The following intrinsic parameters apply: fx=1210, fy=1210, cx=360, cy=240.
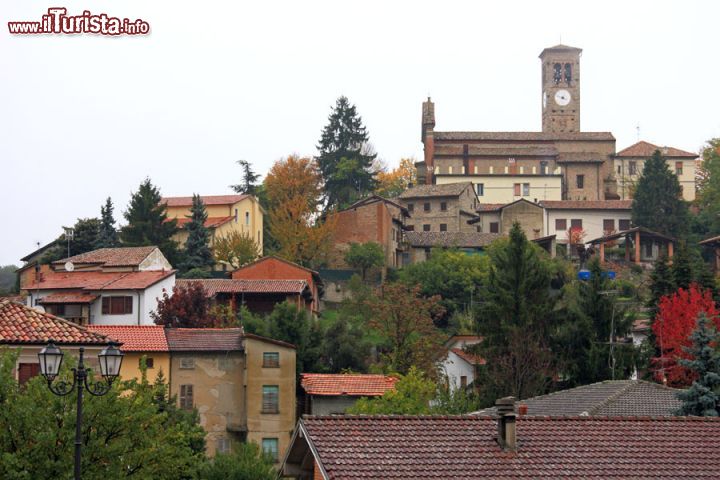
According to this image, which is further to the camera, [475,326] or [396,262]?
[396,262]

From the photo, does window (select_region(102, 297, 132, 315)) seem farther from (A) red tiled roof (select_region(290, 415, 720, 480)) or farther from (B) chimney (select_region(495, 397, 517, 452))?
(B) chimney (select_region(495, 397, 517, 452))

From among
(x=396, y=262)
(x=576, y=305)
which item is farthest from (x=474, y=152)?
(x=576, y=305)

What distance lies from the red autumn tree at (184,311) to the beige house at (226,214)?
22.2 metres

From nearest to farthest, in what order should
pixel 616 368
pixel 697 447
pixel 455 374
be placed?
pixel 697 447, pixel 616 368, pixel 455 374

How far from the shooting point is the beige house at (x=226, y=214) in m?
82.0

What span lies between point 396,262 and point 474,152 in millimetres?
23261

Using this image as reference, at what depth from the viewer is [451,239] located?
8731 centimetres

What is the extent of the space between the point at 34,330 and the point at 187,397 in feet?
68.4

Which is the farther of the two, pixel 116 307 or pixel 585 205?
pixel 585 205

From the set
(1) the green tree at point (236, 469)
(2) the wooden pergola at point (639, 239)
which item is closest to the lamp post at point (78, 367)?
(1) the green tree at point (236, 469)

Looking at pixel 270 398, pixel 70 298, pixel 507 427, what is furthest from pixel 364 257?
pixel 507 427

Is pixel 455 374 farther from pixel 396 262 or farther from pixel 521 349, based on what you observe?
pixel 396 262

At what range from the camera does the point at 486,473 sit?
60.4ft

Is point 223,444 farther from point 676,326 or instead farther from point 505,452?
point 505,452
